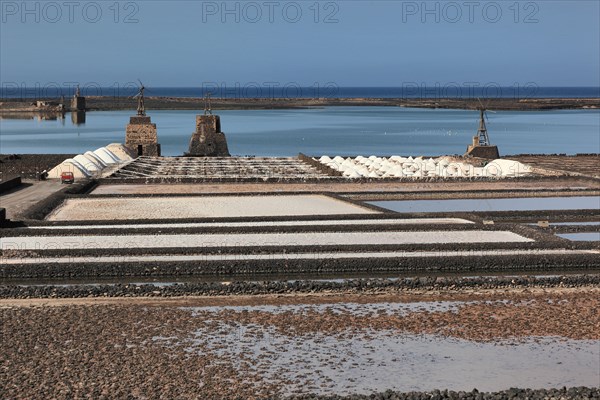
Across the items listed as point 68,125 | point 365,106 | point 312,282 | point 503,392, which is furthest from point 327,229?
point 365,106

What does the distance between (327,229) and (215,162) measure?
68.6ft

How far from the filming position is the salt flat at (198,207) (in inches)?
880

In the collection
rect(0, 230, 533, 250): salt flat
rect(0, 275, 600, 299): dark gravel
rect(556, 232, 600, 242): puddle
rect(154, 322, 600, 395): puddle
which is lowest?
rect(154, 322, 600, 395): puddle

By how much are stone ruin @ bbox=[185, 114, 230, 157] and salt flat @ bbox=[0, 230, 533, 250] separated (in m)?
27.2

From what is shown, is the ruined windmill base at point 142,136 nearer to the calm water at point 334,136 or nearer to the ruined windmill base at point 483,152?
the calm water at point 334,136

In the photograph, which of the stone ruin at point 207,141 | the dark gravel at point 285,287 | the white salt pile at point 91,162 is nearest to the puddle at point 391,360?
the dark gravel at point 285,287

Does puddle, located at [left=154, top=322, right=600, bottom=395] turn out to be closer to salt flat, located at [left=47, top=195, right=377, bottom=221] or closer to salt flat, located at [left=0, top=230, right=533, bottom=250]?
salt flat, located at [left=0, top=230, right=533, bottom=250]

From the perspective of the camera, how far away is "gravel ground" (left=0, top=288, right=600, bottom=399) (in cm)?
1024

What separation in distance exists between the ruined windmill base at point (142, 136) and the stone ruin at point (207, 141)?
2.39 metres

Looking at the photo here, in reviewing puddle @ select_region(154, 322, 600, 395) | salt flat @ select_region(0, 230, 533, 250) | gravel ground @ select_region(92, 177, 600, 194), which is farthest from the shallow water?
gravel ground @ select_region(92, 177, 600, 194)

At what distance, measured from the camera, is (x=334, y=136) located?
7600 cm

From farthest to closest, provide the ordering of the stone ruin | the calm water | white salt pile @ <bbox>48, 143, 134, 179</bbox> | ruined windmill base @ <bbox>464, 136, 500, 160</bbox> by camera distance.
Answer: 1. the calm water
2. the stone ruin
3. ruined windmill base @ <bbox>464, 136, 500, 160</bbox>
4. white salt pile @ <bbox>48, 143, 134, 179</bbox>

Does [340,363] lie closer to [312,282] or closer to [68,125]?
[312,282]

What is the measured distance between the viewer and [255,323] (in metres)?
12.8
